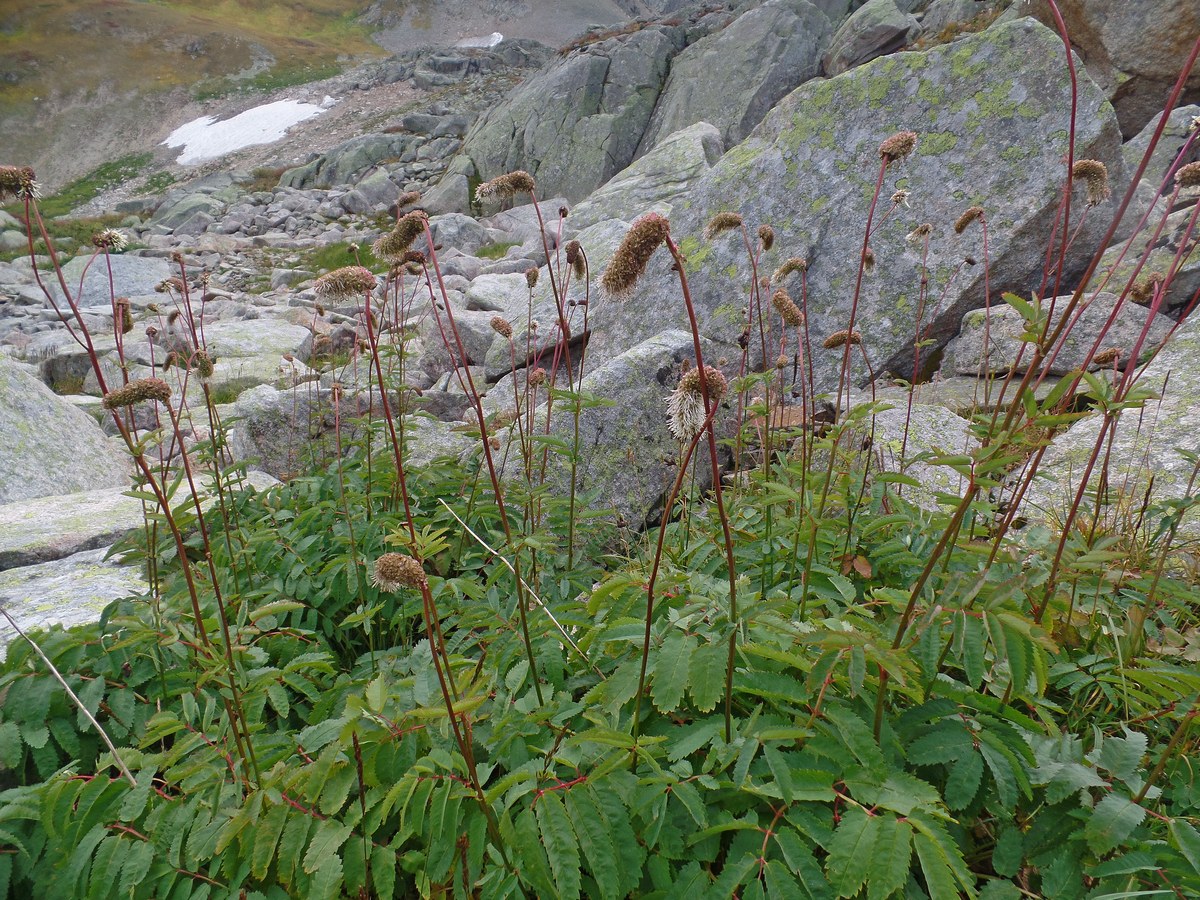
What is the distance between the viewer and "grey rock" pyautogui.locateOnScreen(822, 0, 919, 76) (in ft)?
69.6

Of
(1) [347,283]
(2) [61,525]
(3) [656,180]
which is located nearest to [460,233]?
(3) [656,180]

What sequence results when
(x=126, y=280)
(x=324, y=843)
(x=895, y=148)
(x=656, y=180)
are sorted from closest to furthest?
(x=324, y=843) < (x=895, y=148) < (x=656, y=180) < (x=126, y=280)

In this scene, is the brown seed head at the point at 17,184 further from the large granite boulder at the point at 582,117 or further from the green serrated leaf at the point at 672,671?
the large granite boulder at the point at 582,117

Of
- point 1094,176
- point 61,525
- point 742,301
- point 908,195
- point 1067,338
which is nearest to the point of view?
point 1094,176

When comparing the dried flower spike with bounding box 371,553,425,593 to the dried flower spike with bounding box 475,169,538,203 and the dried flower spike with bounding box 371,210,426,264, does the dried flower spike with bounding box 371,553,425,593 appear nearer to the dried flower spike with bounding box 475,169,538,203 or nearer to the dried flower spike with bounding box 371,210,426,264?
the dried flower spike with bounding box 371,210,426,264

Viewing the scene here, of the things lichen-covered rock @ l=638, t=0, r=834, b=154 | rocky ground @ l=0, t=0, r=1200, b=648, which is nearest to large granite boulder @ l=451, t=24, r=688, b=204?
lichen-covered rock @ l=638, t=0, r=834, b=154

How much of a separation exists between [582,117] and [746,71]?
6820mm

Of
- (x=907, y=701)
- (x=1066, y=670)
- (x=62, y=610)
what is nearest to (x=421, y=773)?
(x=907, y=701)

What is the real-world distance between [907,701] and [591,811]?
100 centimetres

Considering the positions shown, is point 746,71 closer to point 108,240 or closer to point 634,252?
point 108,240

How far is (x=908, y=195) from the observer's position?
17.7 ft

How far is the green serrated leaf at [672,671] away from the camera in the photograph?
1641 mm

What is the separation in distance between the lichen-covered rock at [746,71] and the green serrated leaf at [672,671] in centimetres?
2181

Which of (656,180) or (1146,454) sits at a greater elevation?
(656,180)
